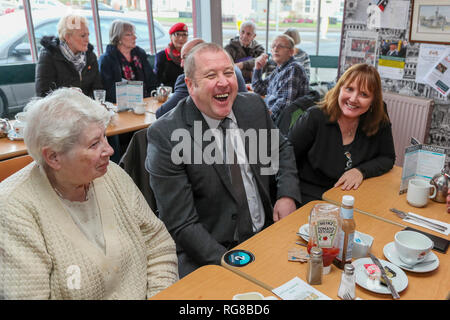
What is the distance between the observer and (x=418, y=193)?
68.3 inches

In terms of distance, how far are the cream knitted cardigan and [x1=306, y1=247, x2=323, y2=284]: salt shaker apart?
A: 583 millimetres

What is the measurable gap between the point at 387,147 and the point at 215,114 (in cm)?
108

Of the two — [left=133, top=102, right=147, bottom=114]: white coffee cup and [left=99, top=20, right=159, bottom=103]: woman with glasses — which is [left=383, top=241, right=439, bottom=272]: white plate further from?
[left=99, top=20, right=159, bottom=103]: woman with glasses

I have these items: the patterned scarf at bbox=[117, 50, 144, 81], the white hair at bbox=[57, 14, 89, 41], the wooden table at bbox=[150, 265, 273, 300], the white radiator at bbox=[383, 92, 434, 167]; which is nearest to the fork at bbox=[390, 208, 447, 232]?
the wooden table at bbox=[150, 265, 273, 300]

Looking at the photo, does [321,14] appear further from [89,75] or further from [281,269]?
[281,269]

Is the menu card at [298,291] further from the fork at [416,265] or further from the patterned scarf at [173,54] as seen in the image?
the patterned scarf at [173,54]

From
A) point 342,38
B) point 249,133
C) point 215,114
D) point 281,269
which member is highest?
point 342,38

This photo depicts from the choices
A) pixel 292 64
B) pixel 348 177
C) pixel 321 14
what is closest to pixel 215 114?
pixel 348 177

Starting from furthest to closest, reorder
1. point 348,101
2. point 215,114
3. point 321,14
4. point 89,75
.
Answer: point 321,14 < point 89,75 < point 348,101 < point 215,114

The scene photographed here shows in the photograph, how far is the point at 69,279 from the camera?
1.25 metres

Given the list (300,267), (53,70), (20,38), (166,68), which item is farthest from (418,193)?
(20,38)

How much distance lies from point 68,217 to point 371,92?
67.5 inches
